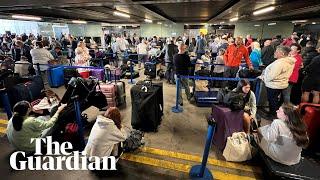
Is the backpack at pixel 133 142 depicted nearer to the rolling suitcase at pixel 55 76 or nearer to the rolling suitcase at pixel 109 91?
the rolling suitcase at pixel 109 91

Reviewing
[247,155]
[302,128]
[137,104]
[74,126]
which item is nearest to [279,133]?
[302,128]

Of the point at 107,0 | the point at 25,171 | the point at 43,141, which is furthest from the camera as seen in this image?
the point at 107,0

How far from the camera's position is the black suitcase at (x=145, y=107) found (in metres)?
3.83

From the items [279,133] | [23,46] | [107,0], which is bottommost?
[279,133]

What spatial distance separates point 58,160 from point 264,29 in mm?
19849

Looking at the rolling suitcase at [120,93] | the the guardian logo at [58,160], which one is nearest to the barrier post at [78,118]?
the the guardian logo at [58,160]

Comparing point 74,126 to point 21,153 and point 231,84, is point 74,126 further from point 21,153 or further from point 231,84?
point 231,84

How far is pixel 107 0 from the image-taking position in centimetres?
579

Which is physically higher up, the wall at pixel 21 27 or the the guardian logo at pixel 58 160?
the wall at pixel 21 27

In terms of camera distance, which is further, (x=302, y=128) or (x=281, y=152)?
(x=281, y=152)

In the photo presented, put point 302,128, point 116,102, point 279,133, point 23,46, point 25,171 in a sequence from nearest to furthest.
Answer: point 302,128 → point 279,133 → point 25,171 → point 116,102 → point 23,46

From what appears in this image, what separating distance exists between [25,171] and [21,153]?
44 cm

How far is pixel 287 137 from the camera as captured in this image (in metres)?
2.56

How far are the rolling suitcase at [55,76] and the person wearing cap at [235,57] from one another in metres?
5.72
